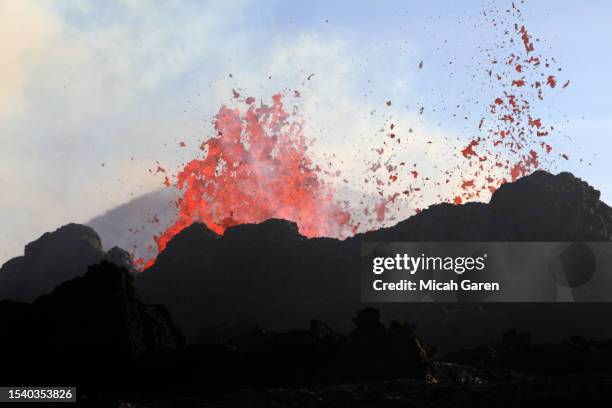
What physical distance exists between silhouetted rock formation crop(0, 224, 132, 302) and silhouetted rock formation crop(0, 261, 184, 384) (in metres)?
88.6

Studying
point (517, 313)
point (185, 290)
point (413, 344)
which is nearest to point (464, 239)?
point (517, 313)

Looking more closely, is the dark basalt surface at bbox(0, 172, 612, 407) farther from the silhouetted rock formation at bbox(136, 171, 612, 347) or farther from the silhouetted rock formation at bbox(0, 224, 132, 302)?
the silhouetted rock formation at bbox(0, 224, 132, 302)

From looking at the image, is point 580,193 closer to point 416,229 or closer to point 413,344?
point 416,229

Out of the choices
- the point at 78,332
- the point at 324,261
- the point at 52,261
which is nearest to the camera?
the point at 78,332

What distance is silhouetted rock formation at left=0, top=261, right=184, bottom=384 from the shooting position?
34.5 m

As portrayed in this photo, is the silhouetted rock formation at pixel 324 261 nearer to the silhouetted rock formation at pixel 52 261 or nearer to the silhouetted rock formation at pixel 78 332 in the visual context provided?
the silhouetted rock formation at pixel 52 261

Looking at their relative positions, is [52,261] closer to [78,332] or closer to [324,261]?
[324,261]

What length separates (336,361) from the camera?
39.2 m

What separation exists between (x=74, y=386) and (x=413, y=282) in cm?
6934

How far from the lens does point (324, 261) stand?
10162 cm

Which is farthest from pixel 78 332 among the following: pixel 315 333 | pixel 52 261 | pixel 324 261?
pixel 52 261

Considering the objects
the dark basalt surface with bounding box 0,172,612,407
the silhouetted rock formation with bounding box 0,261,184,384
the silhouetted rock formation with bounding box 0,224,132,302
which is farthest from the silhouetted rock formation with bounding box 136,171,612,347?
the silhouetted rock formation with bounding box 0,261,184,384

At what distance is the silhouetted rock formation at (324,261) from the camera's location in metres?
91.6

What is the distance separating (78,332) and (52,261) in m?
101
